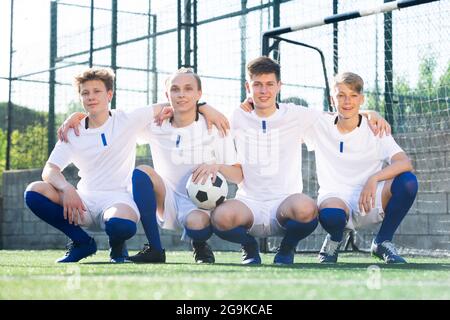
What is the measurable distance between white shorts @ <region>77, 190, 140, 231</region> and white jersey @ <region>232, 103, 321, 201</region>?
0.66 meters

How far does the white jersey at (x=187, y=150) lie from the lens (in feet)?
18.3

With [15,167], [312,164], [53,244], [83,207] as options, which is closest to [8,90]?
[15,167]

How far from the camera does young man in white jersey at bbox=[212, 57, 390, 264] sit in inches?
208

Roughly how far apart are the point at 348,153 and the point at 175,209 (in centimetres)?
105

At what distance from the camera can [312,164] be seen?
8.58 metres

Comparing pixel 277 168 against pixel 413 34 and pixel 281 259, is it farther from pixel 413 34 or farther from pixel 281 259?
pixel 413 34

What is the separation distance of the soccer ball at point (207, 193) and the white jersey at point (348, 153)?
66 cm

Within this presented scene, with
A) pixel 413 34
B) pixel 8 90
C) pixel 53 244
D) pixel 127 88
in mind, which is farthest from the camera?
pixel 8 90

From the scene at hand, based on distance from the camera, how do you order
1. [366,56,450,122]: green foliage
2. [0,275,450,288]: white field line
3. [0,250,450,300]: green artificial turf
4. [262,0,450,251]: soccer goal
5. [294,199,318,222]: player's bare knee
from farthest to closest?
[366,56,450,122]: green foliage, [262,0,450,251]: soccer goal, [294,199,318,222]: player's bare knee, [0,275,450,288]: white field line, [0,250,450,300]: green artificial turf

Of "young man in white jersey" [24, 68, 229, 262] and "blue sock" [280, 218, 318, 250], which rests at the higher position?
"young man in white jersey" [24, 68, 229, 262]

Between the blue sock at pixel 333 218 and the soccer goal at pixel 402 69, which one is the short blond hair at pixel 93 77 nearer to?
the blue sock at pixel 333 218

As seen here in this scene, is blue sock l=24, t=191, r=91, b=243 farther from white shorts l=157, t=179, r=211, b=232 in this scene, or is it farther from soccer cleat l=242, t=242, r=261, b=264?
soccer cleat l=242, t=242, r=261, b=264

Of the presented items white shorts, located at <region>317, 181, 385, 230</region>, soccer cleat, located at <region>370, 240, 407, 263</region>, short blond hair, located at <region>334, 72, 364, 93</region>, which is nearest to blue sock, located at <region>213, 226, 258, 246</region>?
white shorts, located at <region>317, 181, 385, 230</region>

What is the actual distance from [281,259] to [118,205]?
956mm
